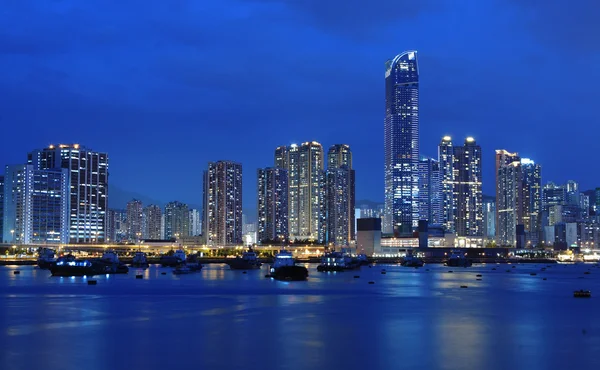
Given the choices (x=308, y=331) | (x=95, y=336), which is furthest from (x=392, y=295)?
(x=95, y=336)

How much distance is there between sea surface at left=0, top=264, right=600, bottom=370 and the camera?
111 feet

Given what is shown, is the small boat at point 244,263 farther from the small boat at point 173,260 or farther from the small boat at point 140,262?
the small boat at point 140,262

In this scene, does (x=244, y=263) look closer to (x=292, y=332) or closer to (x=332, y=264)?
(x=332, y=264)

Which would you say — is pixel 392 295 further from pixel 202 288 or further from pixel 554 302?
pixel 202 288

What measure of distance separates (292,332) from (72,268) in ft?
271

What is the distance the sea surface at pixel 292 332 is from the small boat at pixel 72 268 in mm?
44023

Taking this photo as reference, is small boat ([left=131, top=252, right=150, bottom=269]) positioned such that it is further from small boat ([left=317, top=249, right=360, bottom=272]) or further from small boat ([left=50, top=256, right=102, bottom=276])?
small boat ([left=50, top=256, right=102, bottom=276])

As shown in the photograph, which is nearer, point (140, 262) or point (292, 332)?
point (292, 332)

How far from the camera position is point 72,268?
119m

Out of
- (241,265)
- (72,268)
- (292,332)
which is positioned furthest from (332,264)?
(292,332)

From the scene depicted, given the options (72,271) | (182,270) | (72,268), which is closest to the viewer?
(72,271)

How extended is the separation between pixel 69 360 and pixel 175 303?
30.6m

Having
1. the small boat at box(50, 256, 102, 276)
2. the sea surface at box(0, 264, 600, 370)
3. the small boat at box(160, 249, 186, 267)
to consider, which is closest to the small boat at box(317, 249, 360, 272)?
the small boat at box(160, 249, 186, 267)

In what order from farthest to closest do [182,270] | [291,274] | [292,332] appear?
[182,270], [291,274], [292,332]
